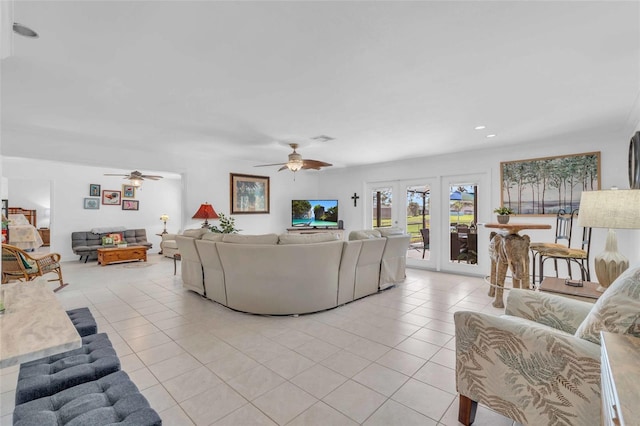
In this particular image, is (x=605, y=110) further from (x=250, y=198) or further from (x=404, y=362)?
(x=250, y=198)

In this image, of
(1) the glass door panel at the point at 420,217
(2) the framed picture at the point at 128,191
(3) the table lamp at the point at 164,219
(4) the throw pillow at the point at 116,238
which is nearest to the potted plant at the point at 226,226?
(4) the throw pillow at the point at 116,238

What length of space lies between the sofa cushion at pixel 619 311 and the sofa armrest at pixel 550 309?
451 mm

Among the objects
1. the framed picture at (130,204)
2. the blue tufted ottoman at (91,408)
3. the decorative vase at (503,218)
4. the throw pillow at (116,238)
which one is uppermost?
the framed picture at (130,204)

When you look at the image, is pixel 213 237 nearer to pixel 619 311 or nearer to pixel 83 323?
pixel 83 323

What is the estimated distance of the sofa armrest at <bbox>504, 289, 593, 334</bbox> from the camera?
1.78 m

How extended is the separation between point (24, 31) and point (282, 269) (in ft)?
8.86

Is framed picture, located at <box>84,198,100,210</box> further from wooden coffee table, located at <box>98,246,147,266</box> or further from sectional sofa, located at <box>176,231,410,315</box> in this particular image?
sectional sofa, located at <box>176,231,410,315</box>

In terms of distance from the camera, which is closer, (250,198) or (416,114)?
(416,114)

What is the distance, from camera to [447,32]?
1.92 metres

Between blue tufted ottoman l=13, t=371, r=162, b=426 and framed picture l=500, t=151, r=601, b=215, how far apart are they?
5.53 metres

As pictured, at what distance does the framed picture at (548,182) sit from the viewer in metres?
4.39

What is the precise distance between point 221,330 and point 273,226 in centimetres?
434

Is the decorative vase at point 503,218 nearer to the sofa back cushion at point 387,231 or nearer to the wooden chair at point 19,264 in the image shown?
the sofa back cushion at point 387,231

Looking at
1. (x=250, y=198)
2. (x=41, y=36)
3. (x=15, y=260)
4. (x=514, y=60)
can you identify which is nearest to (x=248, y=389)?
(x=41, y=36)
